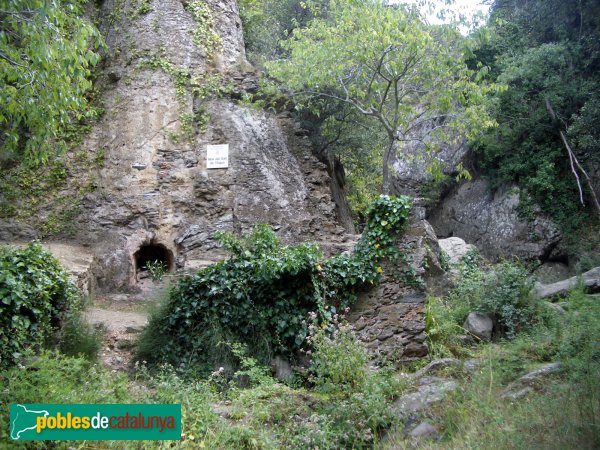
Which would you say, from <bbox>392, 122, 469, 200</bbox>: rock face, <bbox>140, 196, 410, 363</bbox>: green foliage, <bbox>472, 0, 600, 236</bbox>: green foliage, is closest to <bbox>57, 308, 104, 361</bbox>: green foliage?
<bbox>140, 196, 410, 363</bbox>: green foliage

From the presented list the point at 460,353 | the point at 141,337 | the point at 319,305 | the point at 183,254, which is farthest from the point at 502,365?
the point at 183,254

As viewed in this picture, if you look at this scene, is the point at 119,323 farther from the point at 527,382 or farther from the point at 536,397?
the point at 536,397

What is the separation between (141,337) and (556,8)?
1515cm

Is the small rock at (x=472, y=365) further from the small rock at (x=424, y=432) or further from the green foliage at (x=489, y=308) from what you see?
the small rock at (x=424, y=432)

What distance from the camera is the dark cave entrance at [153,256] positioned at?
11250 millimetres

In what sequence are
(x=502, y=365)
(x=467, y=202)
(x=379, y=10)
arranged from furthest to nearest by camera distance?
(x=467, y=202) → (x=379, y=10) → (x=502, y=365)

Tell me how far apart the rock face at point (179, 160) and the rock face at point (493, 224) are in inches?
255

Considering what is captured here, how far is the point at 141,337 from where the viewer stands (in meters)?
7.89

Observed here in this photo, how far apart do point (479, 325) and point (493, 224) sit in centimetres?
935

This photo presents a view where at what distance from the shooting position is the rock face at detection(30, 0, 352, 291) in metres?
11.2

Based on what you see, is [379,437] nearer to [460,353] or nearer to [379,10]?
[460,353]

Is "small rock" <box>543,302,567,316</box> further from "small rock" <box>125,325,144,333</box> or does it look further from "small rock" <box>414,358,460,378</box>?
"small rock" <box>125,325,144,333</box>

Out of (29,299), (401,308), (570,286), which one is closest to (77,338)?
(29,299)

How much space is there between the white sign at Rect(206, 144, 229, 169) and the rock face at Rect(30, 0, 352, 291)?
118 mm
